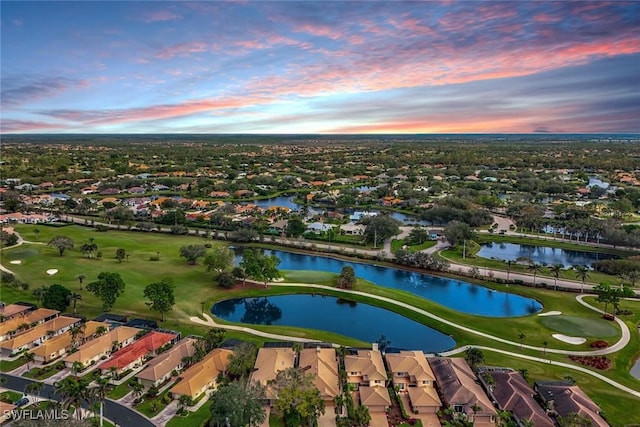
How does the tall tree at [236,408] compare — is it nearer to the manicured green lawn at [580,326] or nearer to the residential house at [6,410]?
the residential house at [6,410]

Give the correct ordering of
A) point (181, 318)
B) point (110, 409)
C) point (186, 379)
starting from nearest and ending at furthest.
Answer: point (110, 409)
point (186, 379)
point (181, 318)

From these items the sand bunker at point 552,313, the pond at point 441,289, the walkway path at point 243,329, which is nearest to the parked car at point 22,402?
the walkway path at point 243,329

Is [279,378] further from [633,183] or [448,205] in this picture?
[633,183]

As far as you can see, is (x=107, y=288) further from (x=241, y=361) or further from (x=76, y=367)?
(x=241, y=361)

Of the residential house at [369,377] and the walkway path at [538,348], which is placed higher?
the residential house at [369,377]

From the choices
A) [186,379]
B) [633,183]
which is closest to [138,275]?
[186,379]

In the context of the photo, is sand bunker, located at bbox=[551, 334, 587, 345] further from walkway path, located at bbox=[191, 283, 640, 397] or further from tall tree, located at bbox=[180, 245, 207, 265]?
tall tree, located at bbox=[180, 245, 207, 265]
